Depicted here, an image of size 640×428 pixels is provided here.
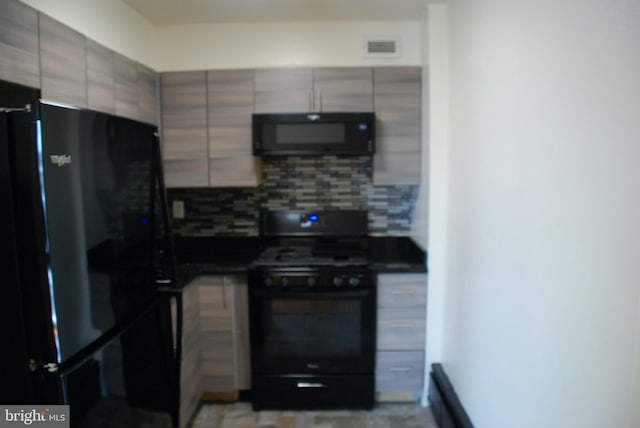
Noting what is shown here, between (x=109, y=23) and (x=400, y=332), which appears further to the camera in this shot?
(x=400, y=332)

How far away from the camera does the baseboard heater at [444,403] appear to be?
1.84 m

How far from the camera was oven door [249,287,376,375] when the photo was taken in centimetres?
224

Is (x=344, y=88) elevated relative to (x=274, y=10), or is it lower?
lower

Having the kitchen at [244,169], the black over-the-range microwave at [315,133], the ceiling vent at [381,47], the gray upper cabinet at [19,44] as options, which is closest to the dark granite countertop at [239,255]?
the kitchen at [244,169]

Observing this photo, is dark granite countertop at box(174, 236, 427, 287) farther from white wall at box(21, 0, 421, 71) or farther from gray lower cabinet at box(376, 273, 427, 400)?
white wall at box(21, 0, 421, 71)

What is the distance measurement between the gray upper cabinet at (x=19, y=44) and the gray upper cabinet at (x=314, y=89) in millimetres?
1213

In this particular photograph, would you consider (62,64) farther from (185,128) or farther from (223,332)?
(223,332)

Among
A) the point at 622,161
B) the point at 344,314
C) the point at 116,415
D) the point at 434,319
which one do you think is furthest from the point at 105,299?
the point at 434,319

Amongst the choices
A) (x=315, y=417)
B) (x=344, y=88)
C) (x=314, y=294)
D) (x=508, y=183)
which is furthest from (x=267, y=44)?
(x=315, y=417)

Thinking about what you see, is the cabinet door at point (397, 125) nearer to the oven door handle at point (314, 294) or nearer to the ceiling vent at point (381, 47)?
the ceiling vent at point (381, 47)

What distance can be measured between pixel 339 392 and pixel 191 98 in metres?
2.11

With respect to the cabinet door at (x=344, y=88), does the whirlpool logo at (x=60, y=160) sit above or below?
below

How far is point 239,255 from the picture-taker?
2557 mm

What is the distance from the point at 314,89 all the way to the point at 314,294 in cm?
131
